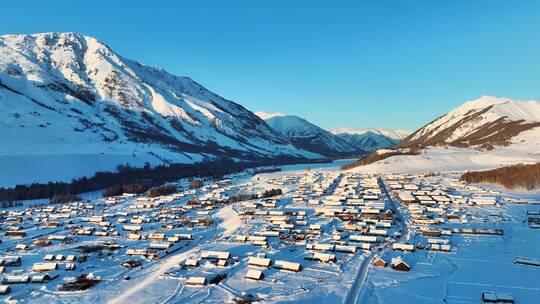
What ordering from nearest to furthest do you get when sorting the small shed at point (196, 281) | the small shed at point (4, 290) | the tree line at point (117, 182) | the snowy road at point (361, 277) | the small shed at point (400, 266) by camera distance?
1. the snowy road at point (361, 277)
2. the small shed at point (4, 290)
3. the small shed at point (196, 281)
4. the small shed at point (400, 266)
5. the tree line at point (117, 182)

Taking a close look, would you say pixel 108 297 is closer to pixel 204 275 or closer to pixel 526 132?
pixel 204 275

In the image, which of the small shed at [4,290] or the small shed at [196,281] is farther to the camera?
the small shed at [196,281]

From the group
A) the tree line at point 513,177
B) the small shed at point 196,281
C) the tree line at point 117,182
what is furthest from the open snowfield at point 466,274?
the tree line at point 117,182

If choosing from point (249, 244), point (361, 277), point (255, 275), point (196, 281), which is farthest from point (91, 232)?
point (361, 277)

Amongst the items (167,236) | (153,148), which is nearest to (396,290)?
(167,236)

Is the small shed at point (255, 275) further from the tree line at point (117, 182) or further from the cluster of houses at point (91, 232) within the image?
the tree line at point (117, 182)

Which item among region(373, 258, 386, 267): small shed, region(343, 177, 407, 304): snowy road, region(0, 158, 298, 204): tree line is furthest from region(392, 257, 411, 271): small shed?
region(0, 158, 298, 204): tree line

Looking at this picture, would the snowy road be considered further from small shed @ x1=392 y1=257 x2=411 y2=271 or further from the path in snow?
the path in snow

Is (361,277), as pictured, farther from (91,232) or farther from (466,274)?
(91,232)
